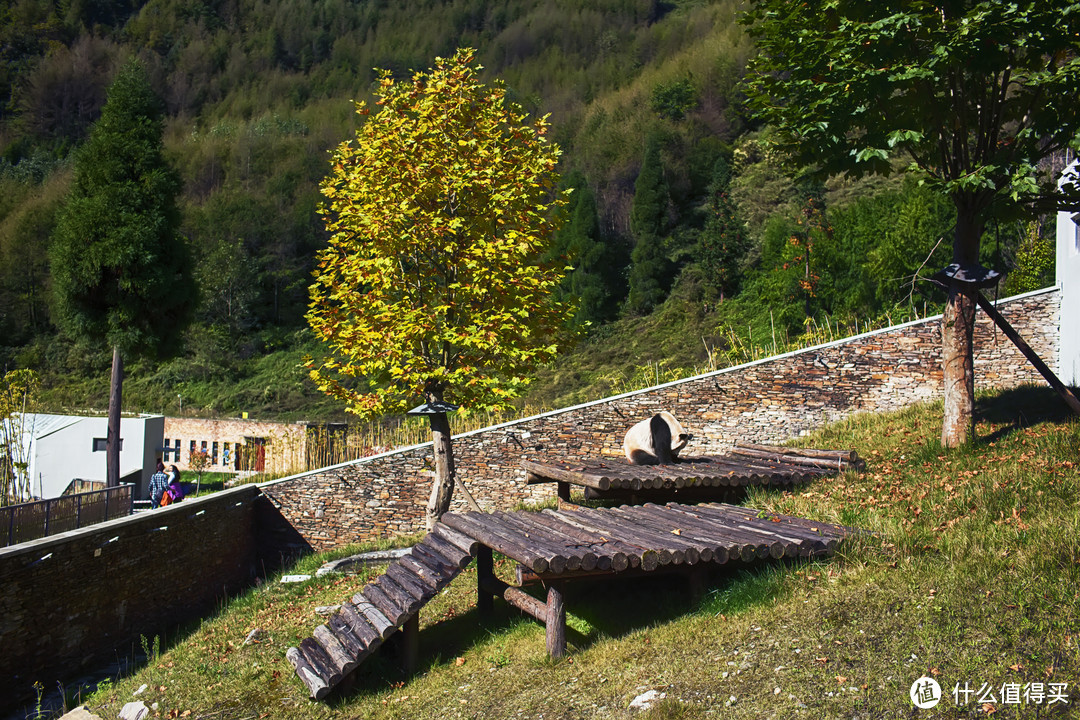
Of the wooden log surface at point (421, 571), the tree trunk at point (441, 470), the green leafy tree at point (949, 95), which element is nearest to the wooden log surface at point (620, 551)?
the wooden log surface at point (421, 571)

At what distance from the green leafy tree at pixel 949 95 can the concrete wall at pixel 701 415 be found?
13.0 feet

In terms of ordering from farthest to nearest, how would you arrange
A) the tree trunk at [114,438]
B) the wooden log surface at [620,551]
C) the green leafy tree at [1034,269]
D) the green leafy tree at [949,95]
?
the green leafy tree at [1034,269] → the tree trunk at [114,438] → the green leafy tree at [949,95] → the wooden log surface at [620,551]

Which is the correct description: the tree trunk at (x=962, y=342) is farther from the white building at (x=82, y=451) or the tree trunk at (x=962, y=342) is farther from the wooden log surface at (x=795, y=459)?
the white building at (x=82, y=451)

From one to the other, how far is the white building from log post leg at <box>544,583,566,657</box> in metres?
14.9

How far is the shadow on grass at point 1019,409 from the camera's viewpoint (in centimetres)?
1005

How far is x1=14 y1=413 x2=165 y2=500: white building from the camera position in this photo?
18438 mm

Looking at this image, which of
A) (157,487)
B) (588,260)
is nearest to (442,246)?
(157,487)

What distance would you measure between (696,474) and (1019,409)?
5.28 m

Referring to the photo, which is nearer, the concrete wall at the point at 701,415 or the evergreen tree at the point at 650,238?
the concrete wall at the point at 701,415

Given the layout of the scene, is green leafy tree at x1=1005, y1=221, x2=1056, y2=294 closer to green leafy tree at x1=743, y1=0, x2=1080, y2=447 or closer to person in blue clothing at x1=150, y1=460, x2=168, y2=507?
green leafy tree at x1=743, y1=0, x2=1080, y2=447

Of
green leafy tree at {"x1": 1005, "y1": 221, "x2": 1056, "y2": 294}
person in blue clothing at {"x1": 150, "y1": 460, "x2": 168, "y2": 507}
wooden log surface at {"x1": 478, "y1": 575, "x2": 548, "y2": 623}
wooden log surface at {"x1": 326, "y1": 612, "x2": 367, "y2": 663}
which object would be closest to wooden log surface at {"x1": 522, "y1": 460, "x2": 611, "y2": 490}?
wooden log surface at {"x1": 478, "y1": 575, "x2": 548, "y2": 623}

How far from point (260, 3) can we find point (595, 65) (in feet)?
107

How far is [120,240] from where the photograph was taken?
15.8 metres

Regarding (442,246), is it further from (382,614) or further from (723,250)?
(723,250)
